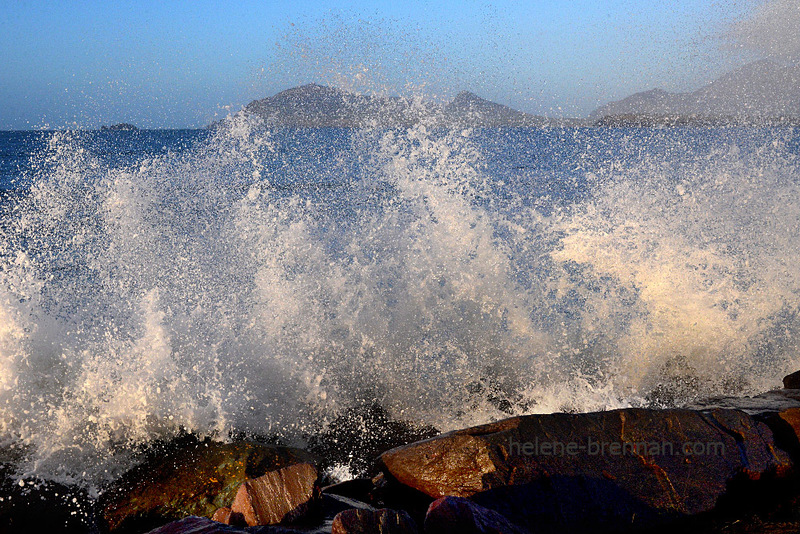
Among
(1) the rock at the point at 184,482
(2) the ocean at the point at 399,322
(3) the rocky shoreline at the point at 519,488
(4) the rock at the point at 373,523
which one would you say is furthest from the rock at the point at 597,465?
(2) the ocean at the point at 399,322

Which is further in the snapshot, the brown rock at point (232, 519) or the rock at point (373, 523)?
the brown rock at point (232, 519)

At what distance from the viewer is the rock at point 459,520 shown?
2.06 metres

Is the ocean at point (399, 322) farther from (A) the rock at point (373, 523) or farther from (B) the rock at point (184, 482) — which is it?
(A) the rock at point (373, 523)

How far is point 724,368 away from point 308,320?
4.01 metres

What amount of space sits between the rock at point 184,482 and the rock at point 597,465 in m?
0.99

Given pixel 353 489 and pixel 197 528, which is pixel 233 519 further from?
pixel 353 489

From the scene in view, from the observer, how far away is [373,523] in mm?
2068

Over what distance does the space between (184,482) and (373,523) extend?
5.92 ft

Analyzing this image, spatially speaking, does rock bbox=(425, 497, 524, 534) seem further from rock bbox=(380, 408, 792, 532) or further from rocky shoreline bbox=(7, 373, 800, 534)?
rock bbox=(380, 408, 792, 532)

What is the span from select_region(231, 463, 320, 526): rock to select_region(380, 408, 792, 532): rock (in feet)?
1.83

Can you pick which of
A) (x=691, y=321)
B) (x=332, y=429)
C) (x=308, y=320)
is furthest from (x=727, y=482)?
A: (x=308, y=320)

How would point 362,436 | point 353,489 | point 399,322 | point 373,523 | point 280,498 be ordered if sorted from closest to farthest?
point 373,523 < point 280,498 < point 353,489 < point 362,436 < point 399,322

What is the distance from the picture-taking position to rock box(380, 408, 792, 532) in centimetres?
259

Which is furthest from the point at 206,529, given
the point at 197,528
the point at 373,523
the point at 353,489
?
the point at 353,489
